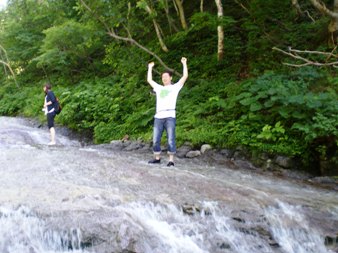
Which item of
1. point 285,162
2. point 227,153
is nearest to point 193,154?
point 227,153

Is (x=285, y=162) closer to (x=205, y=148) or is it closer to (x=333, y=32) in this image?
(x=205, y=148)

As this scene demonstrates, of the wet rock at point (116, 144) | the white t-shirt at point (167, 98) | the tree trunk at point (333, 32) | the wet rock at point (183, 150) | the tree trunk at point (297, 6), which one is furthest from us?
the tree trunk at point (297, 6)

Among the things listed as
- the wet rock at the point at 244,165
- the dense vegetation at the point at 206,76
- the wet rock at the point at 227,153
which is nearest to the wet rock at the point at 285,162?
the dense vegetation at the point at 206,76

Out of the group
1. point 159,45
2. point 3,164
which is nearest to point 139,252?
point 3,164

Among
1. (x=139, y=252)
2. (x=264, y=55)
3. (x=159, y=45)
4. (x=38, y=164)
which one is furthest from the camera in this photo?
(x=159, y=45)

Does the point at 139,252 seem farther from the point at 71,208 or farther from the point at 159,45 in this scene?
the point at 159,45

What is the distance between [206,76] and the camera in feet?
39.4

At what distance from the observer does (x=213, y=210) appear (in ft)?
16.1

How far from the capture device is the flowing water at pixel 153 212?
158 inches

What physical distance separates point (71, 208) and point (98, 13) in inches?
338

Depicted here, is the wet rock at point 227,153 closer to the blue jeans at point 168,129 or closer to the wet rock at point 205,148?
the wet rock at point 205,148

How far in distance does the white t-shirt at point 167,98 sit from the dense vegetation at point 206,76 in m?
2.38

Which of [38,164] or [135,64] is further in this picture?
[135,64]

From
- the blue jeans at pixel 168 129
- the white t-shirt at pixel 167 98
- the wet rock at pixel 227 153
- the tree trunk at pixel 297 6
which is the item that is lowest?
the wet rock at pixel 227 153
